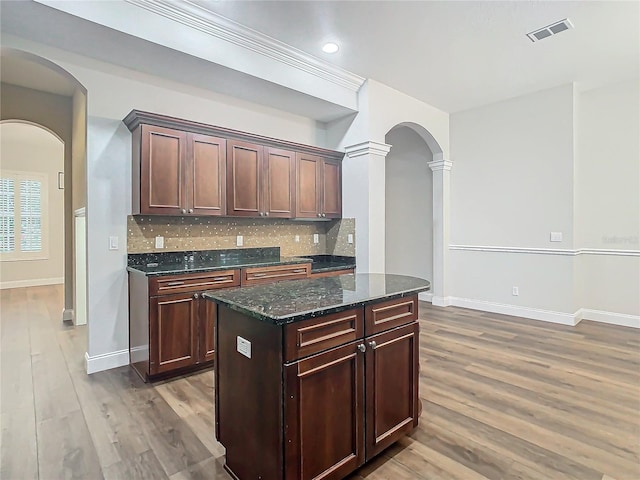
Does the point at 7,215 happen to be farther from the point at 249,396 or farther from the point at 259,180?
the point at 249,396

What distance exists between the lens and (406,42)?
3.55m

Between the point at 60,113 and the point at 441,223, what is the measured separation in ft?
18.4

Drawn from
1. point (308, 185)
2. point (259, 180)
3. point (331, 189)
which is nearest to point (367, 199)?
point (331, 189)

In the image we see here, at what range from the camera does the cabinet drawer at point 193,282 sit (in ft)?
9.64

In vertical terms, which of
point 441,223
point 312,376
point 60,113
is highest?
point 60,113

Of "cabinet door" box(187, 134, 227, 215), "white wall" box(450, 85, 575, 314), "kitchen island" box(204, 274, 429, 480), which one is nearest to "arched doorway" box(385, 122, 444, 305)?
"white wall" box(450, 85, 575, 314)

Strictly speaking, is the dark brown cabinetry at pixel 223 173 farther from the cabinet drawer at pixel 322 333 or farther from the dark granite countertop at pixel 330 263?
the cabinet drawer at pixel 322 333

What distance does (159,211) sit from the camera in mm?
3248

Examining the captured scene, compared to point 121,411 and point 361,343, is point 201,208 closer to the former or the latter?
point 121,411

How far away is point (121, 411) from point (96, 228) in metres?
1.60

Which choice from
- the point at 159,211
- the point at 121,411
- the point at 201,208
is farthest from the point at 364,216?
the point at 121,411

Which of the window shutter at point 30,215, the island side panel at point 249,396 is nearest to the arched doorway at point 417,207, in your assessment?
the island side panel at point 249,396

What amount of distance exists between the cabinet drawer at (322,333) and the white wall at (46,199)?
27.5 ft

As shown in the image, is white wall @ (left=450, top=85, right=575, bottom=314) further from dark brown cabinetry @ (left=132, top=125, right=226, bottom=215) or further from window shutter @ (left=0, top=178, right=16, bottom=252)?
window shutter @ (left=0, top=178, right=16, bottom=252)
